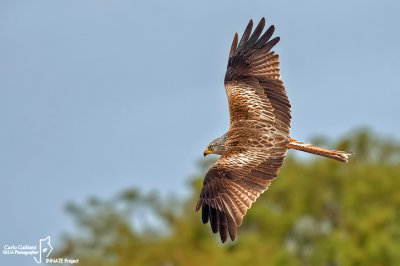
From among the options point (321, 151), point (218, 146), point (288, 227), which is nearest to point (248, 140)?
point (218, 146)

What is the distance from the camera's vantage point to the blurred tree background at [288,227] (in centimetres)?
4944

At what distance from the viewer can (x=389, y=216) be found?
2090 inches

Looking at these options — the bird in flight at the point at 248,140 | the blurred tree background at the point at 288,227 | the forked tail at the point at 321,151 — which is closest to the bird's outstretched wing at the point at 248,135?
the bird in flight at the point at 248,140

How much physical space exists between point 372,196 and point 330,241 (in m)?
11.6

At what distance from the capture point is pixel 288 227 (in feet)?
185

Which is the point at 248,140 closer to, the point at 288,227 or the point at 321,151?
the point at 321,151

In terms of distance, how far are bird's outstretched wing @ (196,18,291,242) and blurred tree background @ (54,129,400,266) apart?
2890cm

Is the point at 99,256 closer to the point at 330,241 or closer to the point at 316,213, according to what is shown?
the point at 316,213

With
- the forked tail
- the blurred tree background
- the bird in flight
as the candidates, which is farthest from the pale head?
the blurred tree background

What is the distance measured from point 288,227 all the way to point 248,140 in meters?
39.9

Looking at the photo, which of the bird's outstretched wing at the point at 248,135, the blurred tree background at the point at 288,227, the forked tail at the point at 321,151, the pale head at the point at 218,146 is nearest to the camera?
the bird's outstretched wing at the point at 248,135

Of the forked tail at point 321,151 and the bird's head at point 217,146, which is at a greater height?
the bird's head at point 217,146

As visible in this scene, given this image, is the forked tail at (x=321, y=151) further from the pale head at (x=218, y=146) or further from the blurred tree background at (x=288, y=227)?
the blurred tree background at (x=288, y=227)

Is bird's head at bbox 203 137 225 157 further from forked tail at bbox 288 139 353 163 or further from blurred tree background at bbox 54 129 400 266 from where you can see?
blurred tree background at bbox 54 129 400 266
